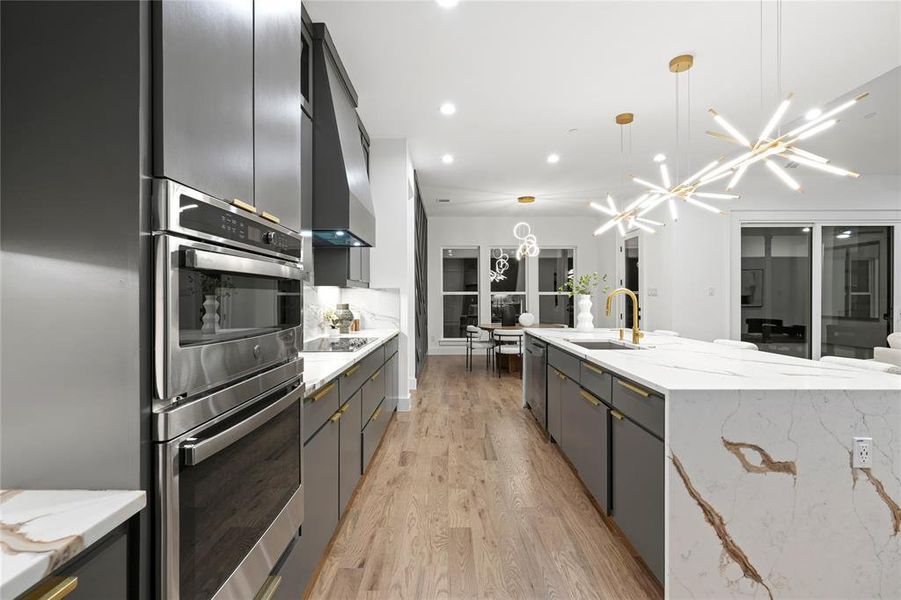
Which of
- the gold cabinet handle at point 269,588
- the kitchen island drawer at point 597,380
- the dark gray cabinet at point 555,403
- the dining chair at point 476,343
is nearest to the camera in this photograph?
the gold cabinet handle at point 269,588

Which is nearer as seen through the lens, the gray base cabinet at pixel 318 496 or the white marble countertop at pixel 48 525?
the white marble countertop at pixel 48 525

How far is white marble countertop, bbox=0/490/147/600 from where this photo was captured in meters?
0.55

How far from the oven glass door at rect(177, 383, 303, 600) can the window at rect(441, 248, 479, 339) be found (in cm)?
798

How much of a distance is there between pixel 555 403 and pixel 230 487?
2598 mm

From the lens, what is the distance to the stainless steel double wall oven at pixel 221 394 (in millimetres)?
812

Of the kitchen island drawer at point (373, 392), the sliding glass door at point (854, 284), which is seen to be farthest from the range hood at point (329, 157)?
the sliding glass door at point (854, 284)

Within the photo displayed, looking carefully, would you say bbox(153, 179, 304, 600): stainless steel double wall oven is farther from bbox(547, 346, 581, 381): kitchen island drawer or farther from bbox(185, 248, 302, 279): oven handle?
bbox(547, 346, 581, 381): kitchen island drawer

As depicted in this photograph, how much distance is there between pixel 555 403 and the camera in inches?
129

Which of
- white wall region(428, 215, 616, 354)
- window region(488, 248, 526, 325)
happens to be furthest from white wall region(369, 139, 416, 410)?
window region(488, 248, 526, 325)

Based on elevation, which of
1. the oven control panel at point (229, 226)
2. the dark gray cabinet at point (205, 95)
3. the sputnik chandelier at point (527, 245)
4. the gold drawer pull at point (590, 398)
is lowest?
the gold drawer pull at point (590, 398)

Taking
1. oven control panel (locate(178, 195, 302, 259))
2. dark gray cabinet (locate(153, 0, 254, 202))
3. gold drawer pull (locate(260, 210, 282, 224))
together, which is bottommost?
oven control panel (locate(178, 195, 302, 259))

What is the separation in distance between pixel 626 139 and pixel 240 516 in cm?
505

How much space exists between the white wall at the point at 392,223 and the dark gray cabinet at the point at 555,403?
1712mm

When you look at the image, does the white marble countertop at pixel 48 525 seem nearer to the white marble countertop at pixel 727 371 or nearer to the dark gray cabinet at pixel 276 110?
the dark gray cabinet at pixel 276 110
